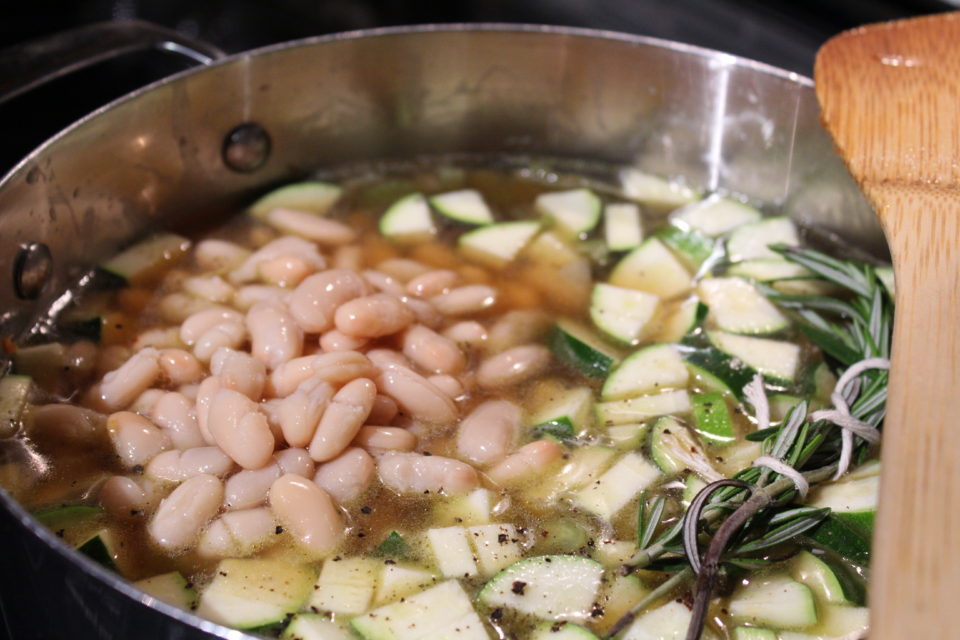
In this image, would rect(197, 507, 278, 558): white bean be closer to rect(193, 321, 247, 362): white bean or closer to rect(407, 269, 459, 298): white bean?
rect(193, 321, 247, 362): white bean

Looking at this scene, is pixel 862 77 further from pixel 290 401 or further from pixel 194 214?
pixel 194 214

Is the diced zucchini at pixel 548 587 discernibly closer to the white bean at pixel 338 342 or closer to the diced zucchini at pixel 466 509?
the diced zucchini at pixel 466 509

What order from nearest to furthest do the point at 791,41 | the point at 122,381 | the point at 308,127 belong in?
the point at 122,381 < the point at 308,127 < the point at 791,41

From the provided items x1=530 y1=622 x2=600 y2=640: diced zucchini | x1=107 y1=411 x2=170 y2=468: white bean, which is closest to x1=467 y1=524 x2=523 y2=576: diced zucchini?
x1=530 y1=622 x2=600 y2=640: diced zucchini

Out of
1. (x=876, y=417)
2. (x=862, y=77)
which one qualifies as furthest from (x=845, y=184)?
(x=876, y=417)

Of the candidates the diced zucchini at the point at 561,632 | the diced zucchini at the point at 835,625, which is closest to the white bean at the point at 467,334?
the diced zucchini at the point at 561,632

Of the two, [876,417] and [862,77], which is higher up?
[862,77]
